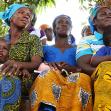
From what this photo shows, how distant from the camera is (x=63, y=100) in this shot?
3598mm

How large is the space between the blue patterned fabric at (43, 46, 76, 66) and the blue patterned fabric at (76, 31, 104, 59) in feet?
0.83

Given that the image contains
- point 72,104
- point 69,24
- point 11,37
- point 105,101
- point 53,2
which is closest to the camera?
point 105,101

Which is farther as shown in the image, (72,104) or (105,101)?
(72,104)

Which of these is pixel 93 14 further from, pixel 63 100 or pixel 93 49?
pixel 63 100

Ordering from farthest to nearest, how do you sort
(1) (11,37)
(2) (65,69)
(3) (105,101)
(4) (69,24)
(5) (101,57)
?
(4) (69,24), (1) (11,37), (2) (65,69), (5) (101,57), (3) (105,101)

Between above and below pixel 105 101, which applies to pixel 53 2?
above

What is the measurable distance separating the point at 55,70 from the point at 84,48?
743mm

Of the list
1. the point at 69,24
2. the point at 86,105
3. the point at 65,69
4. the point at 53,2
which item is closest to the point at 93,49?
the point at 65,69

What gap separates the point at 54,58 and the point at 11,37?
60 cm

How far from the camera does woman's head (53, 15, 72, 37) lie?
4.95 metres

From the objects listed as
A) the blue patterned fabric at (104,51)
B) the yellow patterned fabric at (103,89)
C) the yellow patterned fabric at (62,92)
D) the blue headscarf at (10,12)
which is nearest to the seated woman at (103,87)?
the yellow patterned fabric at (103,89)

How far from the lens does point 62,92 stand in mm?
3646

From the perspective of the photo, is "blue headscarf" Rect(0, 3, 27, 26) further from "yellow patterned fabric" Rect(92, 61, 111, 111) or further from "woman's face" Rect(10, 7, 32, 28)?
"yellow patterned fabric" Rect(92, 61, 111, 111)

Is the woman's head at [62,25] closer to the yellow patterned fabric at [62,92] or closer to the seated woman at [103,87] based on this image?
the yellow patterned fabric at [62,92]
